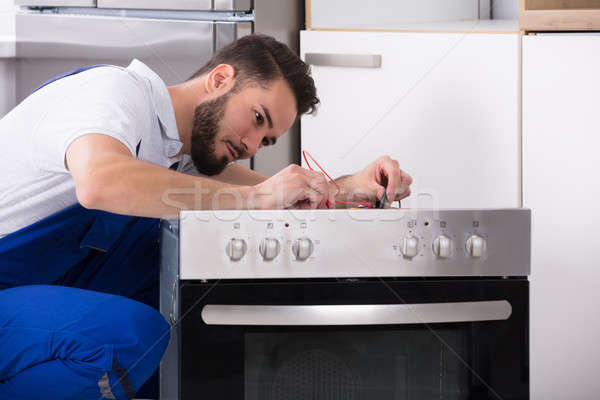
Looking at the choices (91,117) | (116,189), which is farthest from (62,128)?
(116,189)

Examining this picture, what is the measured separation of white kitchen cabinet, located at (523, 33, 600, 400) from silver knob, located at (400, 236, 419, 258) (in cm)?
79

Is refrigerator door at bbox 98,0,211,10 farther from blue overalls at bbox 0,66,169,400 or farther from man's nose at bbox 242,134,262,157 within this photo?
blue overalls at bbox 0,66,169,400

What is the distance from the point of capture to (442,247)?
2.98ft

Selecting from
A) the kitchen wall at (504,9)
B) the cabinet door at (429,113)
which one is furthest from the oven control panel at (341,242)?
the kitchen wall at (504,9)

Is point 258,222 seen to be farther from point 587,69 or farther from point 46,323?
point 587,69

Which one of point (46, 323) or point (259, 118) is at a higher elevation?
point (259, 118)

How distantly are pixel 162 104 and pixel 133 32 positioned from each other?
1.33 ft

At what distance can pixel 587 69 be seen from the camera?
155 cm

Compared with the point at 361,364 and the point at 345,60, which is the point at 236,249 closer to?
the point at 361,364

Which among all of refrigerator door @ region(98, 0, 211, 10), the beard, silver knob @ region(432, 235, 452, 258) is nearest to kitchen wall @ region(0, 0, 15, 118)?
refrigerator door @ region(98, 0, 211, 10)

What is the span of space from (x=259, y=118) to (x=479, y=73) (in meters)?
0.59

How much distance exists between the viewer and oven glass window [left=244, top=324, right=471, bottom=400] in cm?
92

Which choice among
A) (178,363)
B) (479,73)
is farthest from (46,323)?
(479,73)

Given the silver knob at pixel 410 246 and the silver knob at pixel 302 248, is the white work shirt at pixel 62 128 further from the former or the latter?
the silver knob at pixel 410 246
